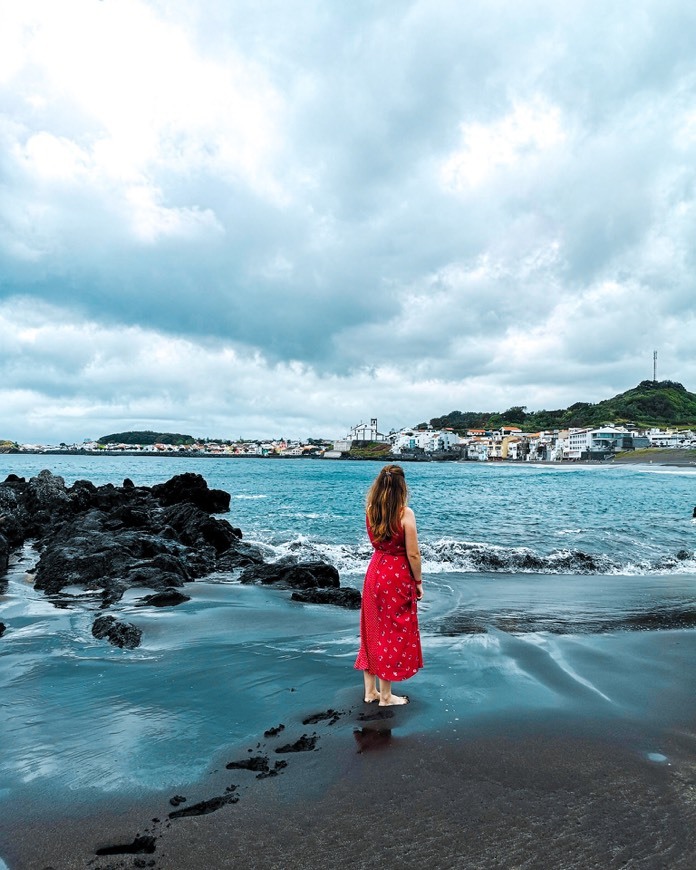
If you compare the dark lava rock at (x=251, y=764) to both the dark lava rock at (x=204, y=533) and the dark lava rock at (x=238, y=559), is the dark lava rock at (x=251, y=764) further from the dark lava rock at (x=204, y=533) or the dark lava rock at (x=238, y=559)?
the dark lava rock at (x=204, y=533)

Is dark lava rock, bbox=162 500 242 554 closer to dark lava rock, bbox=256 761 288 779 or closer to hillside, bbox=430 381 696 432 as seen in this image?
dark lava rock, bbox=256 761 288 779

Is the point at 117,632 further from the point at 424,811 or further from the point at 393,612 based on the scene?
the point at 424,811

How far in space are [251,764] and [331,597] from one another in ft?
20.2

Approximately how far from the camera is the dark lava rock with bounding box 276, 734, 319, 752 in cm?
424

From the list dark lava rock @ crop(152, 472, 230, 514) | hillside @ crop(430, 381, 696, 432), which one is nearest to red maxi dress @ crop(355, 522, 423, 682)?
dark lava rock @ crop(152, 472, 230, 514)

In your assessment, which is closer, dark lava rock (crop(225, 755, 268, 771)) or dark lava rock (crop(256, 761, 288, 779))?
dark lava rock (crop(256, 761, 288, 779))

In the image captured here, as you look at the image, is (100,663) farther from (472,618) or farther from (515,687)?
(472,618)

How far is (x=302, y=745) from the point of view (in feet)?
14.1

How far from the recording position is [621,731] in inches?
175

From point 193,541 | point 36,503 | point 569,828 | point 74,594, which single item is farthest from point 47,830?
point 36,503

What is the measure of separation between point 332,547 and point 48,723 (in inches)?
525

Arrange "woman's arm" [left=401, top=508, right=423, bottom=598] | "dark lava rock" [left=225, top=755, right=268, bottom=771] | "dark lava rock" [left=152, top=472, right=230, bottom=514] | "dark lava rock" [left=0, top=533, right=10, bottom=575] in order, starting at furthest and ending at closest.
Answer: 1. "dark lava rock" [left=152, top=472, right=230, bottom=514]
2. "dark lava rock" [left=0, top=533, right=10, bottom=575]
3. "woman's arm" [left=401, top=508, right=423, bottom=598]
4. "dark lava rock" [left=225, top=755, right=268, bottom=771]

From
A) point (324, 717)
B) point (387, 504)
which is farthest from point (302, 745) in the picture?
point (387, 504)

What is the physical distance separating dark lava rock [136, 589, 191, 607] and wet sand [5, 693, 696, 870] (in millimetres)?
5688
